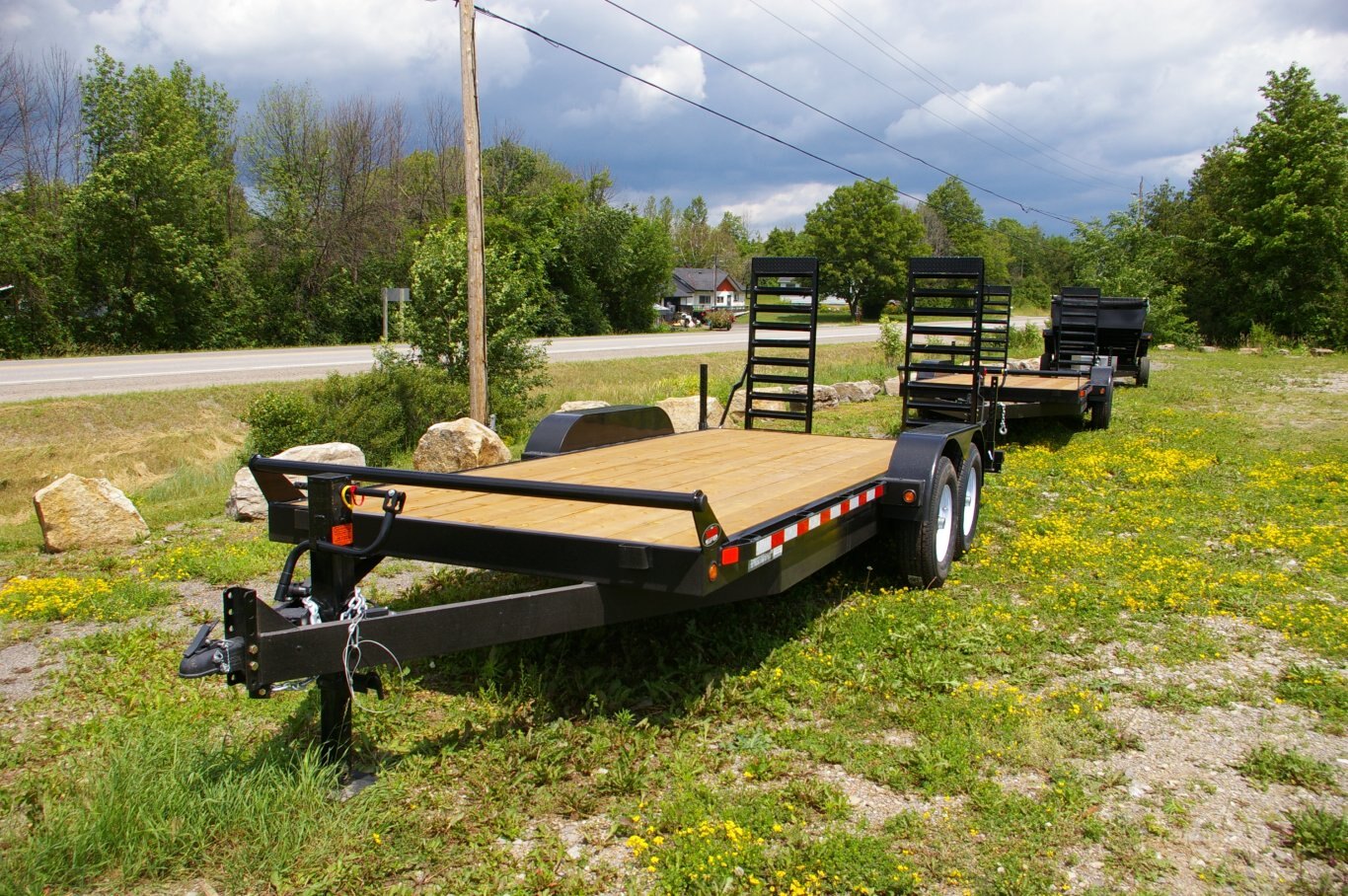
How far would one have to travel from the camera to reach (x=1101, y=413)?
1277 cm

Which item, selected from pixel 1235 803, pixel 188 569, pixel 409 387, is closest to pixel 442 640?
pixel 1235 803

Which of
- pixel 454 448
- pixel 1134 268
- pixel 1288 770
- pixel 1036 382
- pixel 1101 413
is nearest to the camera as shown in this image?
pixel 1288 770

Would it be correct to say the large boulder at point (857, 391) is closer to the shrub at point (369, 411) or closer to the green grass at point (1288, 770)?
the shrub at point (369, 411)

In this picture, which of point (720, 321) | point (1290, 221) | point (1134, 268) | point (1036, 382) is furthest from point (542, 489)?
point (720, 321)

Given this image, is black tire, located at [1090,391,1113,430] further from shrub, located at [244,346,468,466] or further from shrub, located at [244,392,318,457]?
shrub, located at [244,392,318,457]

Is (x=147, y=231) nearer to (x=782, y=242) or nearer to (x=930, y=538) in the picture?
(x=930, y=538)

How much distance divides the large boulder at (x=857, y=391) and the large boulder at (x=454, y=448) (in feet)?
26.5

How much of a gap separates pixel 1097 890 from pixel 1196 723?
1558 millimetres

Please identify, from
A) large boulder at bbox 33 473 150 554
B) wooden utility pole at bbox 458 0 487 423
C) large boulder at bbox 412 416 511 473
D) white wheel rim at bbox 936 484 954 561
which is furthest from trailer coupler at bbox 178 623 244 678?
wooden utility pole at bbox 458 0 487 423

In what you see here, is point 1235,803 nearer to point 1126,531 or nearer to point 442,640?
point 442,640

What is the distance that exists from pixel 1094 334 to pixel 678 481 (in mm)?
14242

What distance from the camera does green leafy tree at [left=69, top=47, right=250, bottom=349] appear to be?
30.7m

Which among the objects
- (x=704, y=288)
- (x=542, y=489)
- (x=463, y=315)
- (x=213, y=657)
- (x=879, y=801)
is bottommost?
(x=879, y=801)

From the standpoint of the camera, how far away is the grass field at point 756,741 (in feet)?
9.87
